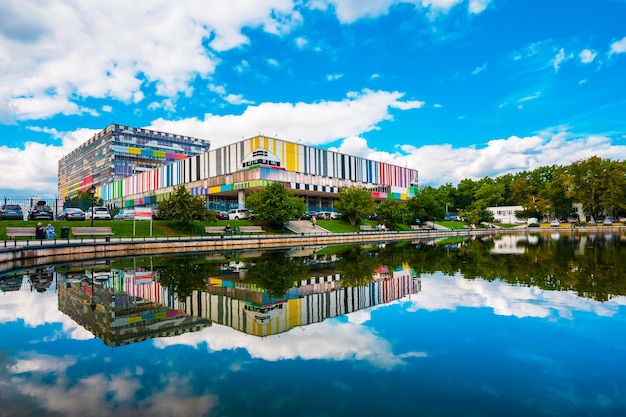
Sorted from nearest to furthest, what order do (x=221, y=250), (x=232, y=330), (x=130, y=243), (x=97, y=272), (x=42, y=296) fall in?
1. (x=232, y=330)
2. (x=42, y=296)
3. (x=97, y=272)
4. (x=130, y=243)
5. (x=221, y=250)

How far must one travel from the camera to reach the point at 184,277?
626 inches

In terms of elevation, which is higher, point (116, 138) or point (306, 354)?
point (116, 138)

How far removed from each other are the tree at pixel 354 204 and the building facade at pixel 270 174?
437 inches

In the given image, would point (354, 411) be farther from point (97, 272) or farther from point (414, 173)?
point (414, 173)

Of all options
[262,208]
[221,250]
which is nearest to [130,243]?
[221,250]

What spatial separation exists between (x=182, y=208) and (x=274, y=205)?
460 inches

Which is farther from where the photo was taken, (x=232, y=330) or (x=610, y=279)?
(x=610, y=279)

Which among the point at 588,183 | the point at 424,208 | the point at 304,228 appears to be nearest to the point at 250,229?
the point at 304,228

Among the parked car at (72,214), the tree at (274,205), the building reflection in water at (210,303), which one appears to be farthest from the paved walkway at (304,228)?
the building reflection in water at (210,303)

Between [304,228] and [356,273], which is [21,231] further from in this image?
[304,228]

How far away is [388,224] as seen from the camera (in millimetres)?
63812

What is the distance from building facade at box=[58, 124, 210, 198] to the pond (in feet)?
407

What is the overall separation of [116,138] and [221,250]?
368 feet

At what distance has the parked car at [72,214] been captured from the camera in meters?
39.0
